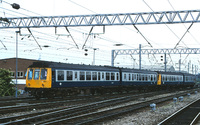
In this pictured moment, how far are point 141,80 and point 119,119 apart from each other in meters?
24.5

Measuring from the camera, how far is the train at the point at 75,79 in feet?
73.7

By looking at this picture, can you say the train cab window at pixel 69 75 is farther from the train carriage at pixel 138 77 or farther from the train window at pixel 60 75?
the train carriage at pixel 138 77

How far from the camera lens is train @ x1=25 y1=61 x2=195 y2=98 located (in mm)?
22455

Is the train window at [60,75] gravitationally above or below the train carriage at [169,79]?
above

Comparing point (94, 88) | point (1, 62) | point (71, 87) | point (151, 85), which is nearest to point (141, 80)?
point (151, 85)

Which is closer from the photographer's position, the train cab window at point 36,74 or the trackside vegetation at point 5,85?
the train cab window at point 36,74

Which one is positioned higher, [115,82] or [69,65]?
[69,65]

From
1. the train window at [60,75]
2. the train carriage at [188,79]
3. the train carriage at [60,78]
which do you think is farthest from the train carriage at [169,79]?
the train window at [60,75]

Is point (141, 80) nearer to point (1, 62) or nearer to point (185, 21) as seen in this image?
point (185, 21)

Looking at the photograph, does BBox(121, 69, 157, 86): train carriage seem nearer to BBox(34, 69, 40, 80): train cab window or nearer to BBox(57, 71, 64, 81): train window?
BBox(57, 71, 64, 81): train window

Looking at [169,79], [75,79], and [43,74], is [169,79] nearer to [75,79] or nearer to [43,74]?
[75,79]

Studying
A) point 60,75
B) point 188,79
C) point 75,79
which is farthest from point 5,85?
point 188,79

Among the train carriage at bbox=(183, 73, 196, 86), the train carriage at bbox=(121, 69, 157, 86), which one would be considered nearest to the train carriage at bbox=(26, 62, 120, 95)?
the train carriage at bbox=(121, 69, 157, 86)

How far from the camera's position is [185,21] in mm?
20094
